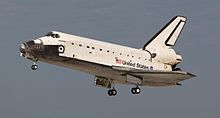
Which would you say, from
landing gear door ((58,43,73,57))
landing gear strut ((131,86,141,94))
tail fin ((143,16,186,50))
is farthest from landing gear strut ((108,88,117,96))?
landing gear door ((58,43,73,57))

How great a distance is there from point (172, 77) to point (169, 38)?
4186mm

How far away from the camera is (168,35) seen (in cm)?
4878

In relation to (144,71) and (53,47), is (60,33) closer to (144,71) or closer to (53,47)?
(53,47)

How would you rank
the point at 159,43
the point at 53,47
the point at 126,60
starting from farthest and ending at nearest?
the point at 159,43, the point at 126,60, the point at 53,47

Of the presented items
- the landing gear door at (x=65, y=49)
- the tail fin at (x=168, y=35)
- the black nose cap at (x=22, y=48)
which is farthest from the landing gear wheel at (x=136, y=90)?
the black nose cap at (x=22, y=48)

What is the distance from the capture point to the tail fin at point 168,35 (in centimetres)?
4778

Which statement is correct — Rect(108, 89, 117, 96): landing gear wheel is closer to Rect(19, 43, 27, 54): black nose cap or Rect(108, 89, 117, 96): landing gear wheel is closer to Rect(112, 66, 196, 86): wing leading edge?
Rect(112, 66, 196, 86): wing leading edge

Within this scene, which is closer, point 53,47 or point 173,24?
point 53,47

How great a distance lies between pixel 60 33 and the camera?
4178 cm

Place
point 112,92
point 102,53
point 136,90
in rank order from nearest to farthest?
point 102,53, point 136,90, point 112,92

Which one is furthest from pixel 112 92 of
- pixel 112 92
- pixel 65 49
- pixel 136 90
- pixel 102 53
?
pixel 65 49

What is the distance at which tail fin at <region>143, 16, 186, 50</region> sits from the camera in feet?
157

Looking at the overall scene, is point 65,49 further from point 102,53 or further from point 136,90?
point 136,90

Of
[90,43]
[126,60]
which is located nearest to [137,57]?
[126,60]
